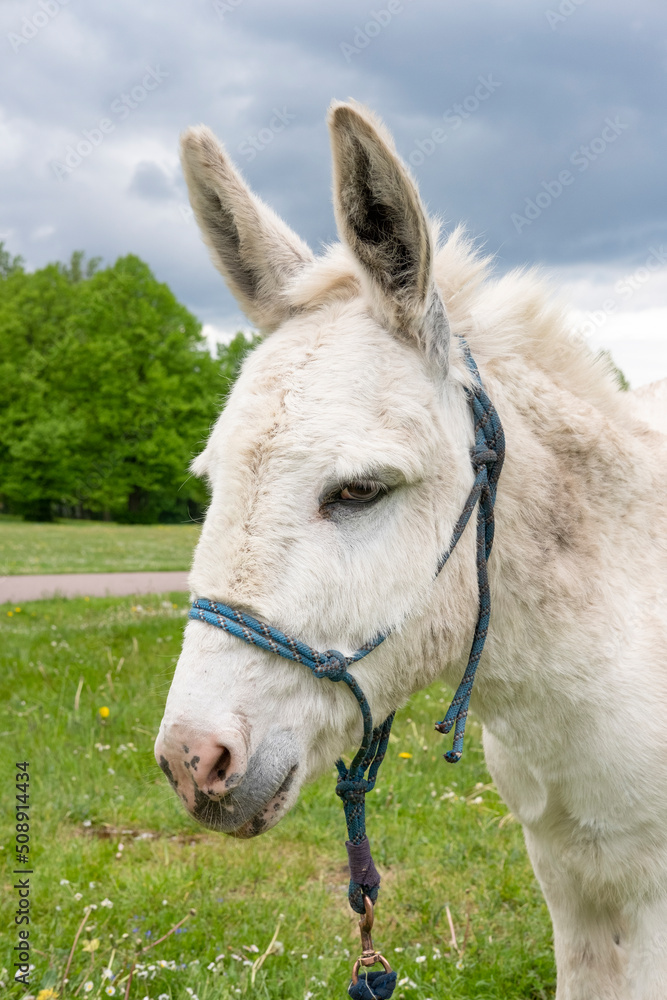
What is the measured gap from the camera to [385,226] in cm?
190

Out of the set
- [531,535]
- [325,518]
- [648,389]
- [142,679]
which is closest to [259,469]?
[325,518]

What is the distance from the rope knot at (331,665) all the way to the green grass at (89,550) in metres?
12.9

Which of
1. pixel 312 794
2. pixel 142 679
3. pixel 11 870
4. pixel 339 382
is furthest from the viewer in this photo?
pixel 142 679

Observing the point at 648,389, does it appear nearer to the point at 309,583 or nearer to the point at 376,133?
the point at 376,133

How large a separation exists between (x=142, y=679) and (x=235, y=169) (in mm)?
4833

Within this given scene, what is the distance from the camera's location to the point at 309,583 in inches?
64.9

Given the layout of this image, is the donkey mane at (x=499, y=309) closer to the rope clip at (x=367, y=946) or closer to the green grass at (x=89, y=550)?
the rope clip at (x=367, y=946)

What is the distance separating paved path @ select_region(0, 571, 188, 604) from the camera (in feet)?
38.9

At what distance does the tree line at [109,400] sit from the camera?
33.7 meters

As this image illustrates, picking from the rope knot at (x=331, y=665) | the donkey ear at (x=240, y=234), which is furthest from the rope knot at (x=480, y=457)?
the donkey ear at (x=240, y=234)

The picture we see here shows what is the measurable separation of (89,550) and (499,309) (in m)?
20.0

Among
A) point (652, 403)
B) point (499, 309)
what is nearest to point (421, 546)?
point (499, 309)

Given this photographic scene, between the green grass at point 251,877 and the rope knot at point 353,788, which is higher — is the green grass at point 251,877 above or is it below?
below

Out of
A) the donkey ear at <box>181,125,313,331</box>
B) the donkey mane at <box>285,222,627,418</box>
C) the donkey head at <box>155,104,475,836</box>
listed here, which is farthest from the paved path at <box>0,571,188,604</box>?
the donkey head at <box>155,104,475,836</box>
